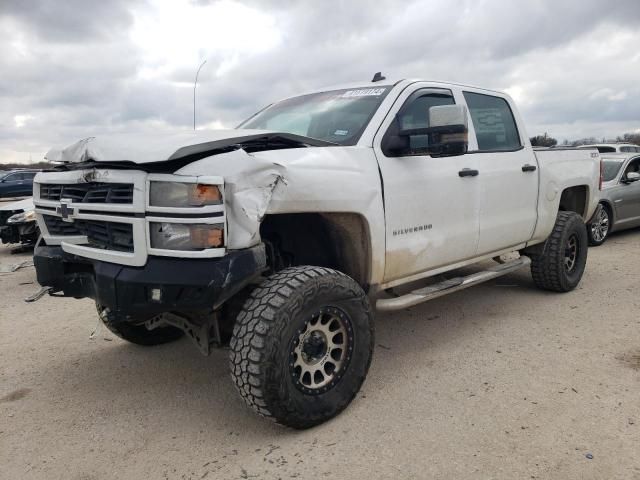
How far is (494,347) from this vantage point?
407 centimetres

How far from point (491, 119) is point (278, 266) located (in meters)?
2.47

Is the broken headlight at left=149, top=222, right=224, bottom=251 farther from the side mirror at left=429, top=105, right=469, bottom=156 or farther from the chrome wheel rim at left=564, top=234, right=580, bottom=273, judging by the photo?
the chrome wheel rim at left=564, top=234, right=580, bottom=273

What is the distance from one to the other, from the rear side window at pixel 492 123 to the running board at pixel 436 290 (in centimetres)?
104

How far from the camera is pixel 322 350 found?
9.91ft

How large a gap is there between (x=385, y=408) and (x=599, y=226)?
6.97m

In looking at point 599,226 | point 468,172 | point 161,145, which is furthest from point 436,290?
point 599,226

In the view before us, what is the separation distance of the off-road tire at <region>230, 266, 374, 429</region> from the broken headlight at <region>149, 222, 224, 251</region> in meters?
0.41

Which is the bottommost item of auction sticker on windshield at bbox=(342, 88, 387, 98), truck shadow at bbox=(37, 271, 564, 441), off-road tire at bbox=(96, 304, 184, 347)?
truck shadow at bbox=(37, 271, 564, 441)

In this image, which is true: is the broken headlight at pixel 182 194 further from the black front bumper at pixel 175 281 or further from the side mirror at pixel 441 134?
the side mirror at pixel 441 134

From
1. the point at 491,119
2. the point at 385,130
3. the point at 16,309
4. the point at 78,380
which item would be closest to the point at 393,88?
the point at 385,130

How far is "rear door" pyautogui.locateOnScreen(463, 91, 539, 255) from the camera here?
171 inches

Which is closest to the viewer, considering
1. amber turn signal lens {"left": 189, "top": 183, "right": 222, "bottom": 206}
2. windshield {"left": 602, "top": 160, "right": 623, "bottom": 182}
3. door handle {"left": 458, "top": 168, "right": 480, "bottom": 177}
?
amber turn signal lens {"left": 189, "top": 183, "right": 222, "bottom": 206}

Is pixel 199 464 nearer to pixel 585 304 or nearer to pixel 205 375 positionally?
pixel 205 375

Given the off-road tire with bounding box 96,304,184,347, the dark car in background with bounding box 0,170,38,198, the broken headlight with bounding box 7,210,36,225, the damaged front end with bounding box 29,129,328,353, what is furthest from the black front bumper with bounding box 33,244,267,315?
the dark car in background with bounding box 0,170,38,198
